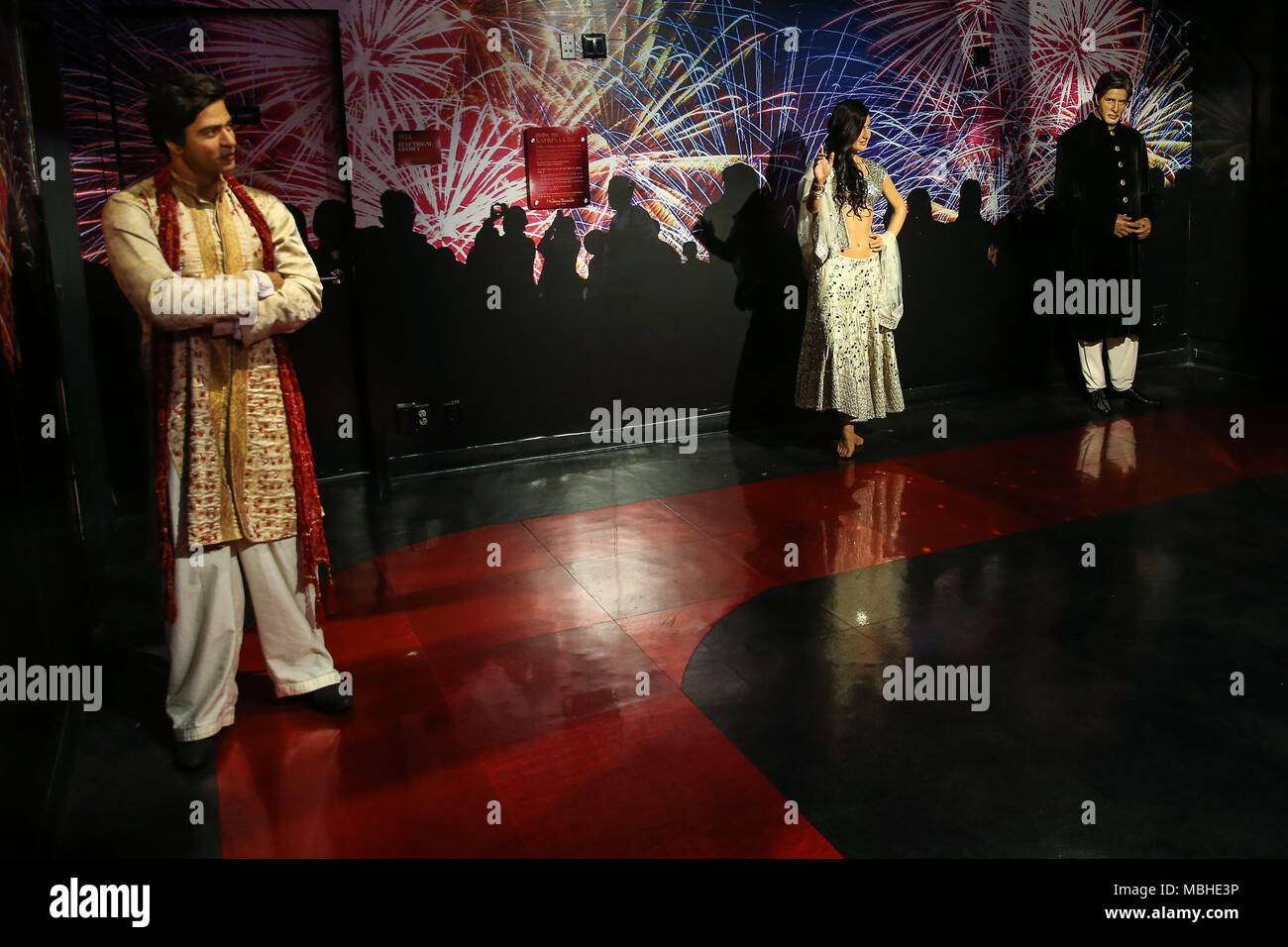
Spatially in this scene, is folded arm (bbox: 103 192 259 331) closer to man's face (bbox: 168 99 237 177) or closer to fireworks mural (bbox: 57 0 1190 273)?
man's face (bbox: 168 99 237 177)

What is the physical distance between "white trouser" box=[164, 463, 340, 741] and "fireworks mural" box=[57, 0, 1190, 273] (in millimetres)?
2537

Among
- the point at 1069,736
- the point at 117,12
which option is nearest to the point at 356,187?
the point at 117,12

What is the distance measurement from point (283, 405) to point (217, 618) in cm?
62

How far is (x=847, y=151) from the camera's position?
17.9 ft

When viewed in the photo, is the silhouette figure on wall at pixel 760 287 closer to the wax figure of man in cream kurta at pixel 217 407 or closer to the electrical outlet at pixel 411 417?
the electrical outlet at pixel 411 417

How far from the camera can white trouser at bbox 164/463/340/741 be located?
3.09 m

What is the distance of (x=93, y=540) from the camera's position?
4.91m

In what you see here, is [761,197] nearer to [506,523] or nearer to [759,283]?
[759,283]

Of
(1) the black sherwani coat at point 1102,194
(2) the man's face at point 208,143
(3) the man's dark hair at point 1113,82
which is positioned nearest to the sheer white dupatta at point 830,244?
(1) the black sherwani coat at point 1102,194

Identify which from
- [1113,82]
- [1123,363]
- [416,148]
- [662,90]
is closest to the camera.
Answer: [416,148]

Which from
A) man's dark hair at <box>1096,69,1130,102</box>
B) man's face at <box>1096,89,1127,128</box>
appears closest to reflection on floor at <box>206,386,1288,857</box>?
man's face at <box>1096,89,1127,128</box>

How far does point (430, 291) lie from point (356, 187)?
2.03 feet

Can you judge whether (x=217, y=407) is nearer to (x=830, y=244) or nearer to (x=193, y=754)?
(x=193, y=754)

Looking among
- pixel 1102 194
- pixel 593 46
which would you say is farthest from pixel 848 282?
pixel 1102 194
